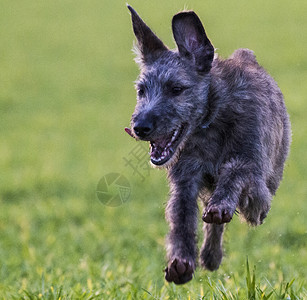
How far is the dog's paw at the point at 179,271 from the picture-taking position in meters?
3.52

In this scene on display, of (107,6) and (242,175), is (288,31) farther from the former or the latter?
(242,175)

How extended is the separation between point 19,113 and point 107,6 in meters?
12.7

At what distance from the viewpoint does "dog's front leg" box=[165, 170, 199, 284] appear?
356 centimetres

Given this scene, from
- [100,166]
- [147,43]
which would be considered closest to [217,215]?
[147,43]

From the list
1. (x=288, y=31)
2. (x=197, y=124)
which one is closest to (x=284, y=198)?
(x=197, y=124)

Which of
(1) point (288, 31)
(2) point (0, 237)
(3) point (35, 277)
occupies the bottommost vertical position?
(1) point (288, 31)

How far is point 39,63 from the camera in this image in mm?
25953

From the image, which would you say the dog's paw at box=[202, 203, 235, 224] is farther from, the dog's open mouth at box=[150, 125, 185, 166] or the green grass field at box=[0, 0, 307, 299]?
the green grass field at box=[0, 0, 307, 299]

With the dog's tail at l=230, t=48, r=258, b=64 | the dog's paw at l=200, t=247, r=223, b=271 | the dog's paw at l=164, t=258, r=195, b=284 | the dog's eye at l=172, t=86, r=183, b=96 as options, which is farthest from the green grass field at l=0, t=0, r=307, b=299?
the dog's paw at l=164, t=258, r=195, b=284

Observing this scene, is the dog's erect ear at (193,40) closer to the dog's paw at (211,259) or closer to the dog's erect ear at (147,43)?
the dog's erect ear at (147,43)

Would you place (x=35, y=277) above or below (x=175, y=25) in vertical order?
below

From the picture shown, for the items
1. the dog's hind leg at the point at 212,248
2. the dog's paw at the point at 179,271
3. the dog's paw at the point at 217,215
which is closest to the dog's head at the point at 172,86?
the dog's paw at the point at 217,215

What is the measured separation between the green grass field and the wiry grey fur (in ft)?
0.94

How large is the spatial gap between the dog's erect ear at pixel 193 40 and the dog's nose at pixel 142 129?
1.81 ft
